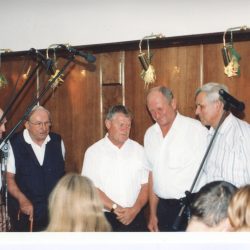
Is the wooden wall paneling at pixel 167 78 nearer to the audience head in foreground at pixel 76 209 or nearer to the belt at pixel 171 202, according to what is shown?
the belt at pixel 171 202

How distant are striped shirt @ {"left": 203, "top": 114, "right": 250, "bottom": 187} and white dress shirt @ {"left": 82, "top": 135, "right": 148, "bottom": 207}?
0.68m

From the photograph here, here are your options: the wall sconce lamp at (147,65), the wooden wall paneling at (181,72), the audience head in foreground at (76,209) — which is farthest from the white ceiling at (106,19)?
the audience head in foreground at (76,209)

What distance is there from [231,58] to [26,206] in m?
1.98

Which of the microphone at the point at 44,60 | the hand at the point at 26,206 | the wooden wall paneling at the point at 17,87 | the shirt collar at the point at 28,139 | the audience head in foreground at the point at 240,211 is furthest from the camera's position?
the wooden wall paneling at the point at 17,87

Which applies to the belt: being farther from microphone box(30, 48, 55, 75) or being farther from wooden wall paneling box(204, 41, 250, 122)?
microphone box(30, 48, 55, 75)

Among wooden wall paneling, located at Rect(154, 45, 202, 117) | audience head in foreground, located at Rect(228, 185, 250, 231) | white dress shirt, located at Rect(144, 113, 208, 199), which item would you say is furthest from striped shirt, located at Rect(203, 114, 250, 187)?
audience head in foreground, located at Rect(228, 185, 250, 231)

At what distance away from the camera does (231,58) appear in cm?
331

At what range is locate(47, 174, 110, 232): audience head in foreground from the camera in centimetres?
188

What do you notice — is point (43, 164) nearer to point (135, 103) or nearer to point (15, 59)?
point (135, 103)

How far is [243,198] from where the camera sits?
4.93 feet

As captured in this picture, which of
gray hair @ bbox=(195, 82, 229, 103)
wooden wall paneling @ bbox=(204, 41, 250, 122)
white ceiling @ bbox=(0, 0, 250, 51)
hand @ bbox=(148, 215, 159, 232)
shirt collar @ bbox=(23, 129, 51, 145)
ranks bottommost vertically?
hand @ bbox=(148, 215, 159, 232)

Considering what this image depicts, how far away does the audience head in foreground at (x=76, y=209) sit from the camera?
1883 mm

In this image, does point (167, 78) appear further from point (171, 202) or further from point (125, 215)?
point (125, 215)
